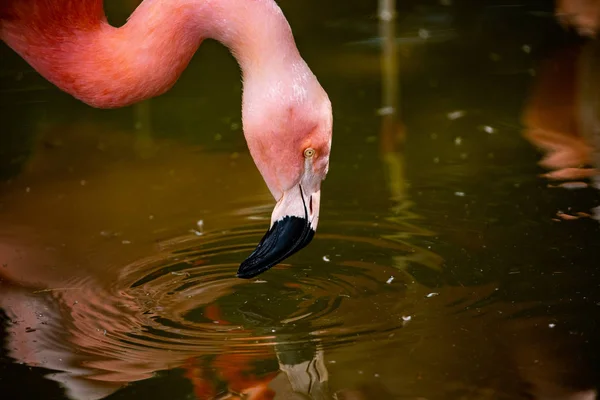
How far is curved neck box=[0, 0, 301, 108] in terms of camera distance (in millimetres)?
3363

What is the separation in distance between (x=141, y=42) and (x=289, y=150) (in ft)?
2.00

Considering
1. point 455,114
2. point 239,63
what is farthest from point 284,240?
point 455,114

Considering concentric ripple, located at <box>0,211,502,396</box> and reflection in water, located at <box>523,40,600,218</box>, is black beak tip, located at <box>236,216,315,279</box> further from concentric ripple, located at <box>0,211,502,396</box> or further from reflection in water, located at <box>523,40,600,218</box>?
reflection in water, located at <box>523,40,600,218</box>

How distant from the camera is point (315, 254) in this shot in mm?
4129

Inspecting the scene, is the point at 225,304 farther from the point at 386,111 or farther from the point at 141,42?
the point at 386,111

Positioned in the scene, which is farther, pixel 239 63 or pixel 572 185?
pixel 572 185

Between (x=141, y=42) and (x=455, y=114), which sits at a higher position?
(x=141, y=42)

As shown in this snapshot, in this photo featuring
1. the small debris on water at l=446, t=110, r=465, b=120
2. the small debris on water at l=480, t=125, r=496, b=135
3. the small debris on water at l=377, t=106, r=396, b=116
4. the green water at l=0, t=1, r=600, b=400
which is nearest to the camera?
the green water at l=0, t=1, r=600, b=400

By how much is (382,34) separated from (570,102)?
194 centimetres

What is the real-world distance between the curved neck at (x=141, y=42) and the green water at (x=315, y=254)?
81 centimetres

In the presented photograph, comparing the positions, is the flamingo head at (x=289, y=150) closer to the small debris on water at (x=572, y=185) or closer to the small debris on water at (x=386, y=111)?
the small debris on water at (x=572, y=185)

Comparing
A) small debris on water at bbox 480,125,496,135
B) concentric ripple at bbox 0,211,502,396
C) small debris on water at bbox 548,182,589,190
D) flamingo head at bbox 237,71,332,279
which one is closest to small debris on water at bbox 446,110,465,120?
small debris on water at bbox 480,125,496,135

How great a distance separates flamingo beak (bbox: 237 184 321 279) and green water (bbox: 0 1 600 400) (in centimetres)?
22

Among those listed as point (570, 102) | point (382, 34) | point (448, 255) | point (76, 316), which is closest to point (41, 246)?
point (76, 316)
